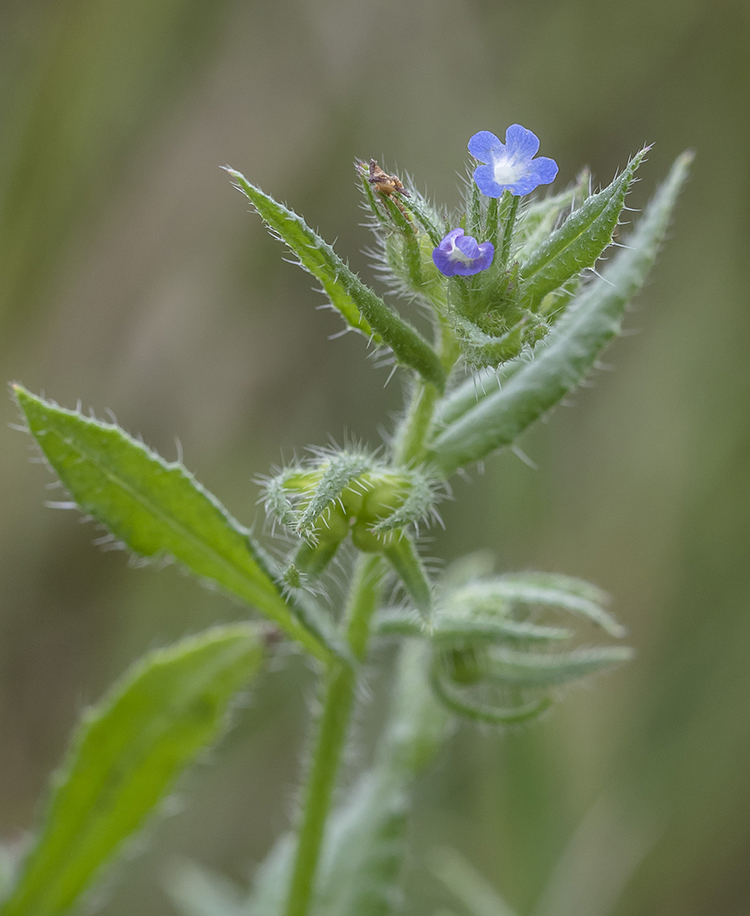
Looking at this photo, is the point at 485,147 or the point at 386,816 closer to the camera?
the point at 485,147

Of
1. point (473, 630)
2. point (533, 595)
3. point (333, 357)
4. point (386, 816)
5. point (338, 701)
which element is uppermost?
point (333, 357)

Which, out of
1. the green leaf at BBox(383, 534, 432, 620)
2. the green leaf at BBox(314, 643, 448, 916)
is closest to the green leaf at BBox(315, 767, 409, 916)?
the green leaf at BBox(314, 643, 448, 916)

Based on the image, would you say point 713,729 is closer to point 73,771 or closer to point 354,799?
point 354,799

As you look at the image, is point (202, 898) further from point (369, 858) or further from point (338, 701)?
point (338, 701)

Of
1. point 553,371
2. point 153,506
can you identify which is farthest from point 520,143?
point 153,506

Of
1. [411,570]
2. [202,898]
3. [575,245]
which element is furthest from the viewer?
[202,898]

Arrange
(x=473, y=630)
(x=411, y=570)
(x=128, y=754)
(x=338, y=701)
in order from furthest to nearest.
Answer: (x=128, y=754) → (x=338, y=701) → (x=473, y=630) → (x=411, y=570)

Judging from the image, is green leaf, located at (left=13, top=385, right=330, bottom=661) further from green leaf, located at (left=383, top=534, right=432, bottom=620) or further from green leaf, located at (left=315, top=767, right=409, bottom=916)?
green leaf, located at (left=315, top=767, right=409, bottom=916)

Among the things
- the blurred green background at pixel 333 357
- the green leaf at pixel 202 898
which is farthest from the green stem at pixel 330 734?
the blurred green background at pixel 333 357
